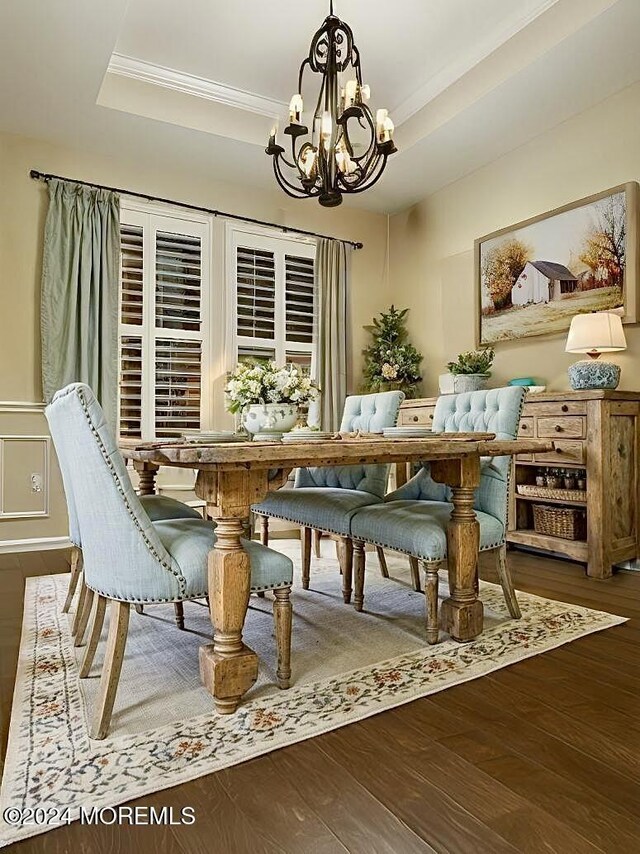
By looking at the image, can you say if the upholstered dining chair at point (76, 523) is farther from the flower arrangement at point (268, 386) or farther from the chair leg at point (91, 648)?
the flower arrangement at point (268, 386)

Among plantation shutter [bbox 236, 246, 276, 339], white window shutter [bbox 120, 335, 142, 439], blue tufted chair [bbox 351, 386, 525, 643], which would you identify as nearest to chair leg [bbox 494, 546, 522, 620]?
blue tufted chair [bbox 351, 386, 525, 643]

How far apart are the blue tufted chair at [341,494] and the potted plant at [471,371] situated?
119 cm

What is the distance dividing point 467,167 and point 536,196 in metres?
0.76

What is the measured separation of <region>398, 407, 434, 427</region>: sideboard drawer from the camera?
4.62 meters

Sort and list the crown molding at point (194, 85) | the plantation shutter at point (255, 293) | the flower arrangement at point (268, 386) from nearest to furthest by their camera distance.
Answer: the flower arrangement at point (268, 386) → the crown molding at point (194, 85) → the plantation shutter at point (255, 293)

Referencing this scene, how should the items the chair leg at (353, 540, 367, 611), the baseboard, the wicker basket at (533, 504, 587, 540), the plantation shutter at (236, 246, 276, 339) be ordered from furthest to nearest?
the plantation shutter at (236, 246, 276, 339), the baseboard, the wicker basket at (533, 504, 587, 540), the chair leg at (353, 540, 367, 611)

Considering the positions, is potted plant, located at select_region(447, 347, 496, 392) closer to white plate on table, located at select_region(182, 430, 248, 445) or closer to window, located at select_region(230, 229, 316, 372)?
window, located at select_region(230, 229, 316, 372)

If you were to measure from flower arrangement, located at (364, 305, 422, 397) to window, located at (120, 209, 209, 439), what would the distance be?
157cm

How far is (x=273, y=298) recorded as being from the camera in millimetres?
5367

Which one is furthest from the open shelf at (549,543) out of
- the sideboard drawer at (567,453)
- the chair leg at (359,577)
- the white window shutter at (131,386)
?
the white window shutter at (131,386)

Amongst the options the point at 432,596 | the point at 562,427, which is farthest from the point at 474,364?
the point at 432,596

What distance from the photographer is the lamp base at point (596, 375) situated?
3.50 m

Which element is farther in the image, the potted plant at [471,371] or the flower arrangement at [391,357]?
the flower arrangement at [391,357]

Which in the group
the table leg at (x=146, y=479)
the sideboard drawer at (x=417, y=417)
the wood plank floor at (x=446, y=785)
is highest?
the sideboard drawer at (x=417, y=417)
